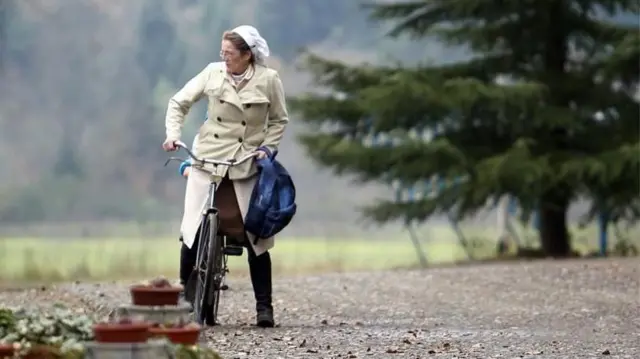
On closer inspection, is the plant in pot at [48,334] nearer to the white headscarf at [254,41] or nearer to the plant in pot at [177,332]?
the plant in pot at [177,332]

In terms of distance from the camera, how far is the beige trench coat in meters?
8.55

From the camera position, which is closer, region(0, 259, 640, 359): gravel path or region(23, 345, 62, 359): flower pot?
region(23, 345, 62, 359): flower pot

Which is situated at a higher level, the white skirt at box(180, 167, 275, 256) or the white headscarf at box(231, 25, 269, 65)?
the white headscarf at box(231, 25, 269, 65)

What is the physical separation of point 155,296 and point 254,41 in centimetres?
331

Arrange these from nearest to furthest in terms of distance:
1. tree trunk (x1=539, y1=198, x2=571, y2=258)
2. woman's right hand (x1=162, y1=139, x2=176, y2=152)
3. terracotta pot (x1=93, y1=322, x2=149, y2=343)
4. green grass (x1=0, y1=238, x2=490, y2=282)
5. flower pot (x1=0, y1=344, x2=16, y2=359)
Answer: terracotta pot (x1=93, y1=322, x2=149, y2=343), flower pot (x1=0, y1=344, x2=16, y2=359), woman's right hand (x1=162, y1=139, x2=176, y2=152), green grass (x1=0, y1=238, x2=490, y2=282), tree trunk (x1=539, y1=198, x2=571, y2=258)

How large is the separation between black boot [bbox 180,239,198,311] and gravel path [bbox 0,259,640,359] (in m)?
0.24

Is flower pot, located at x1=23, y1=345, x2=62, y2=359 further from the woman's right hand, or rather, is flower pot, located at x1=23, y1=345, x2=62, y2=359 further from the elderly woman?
the elderly woman

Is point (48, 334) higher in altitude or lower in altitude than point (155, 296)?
lower

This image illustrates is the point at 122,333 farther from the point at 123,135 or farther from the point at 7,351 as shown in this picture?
the point at 123,135

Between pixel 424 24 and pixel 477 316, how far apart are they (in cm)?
827

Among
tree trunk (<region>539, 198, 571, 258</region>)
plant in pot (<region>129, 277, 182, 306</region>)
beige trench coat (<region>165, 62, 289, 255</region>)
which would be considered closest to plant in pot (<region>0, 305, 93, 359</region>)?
plant in pot (<region>129, 277, 182, 306</region>)

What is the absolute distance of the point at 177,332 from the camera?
16.9ft

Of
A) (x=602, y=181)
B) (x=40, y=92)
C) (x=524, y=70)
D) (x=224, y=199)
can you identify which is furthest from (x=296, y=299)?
(x=40, y=92)

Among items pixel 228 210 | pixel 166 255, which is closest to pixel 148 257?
pixel 166 255
